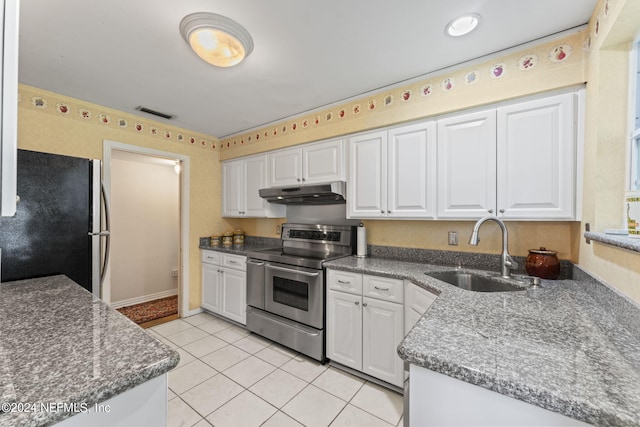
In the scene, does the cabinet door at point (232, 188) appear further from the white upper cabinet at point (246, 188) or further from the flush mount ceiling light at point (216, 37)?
the flush mount ceiling light at point (216, 37)

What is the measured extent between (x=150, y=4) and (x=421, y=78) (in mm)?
1824

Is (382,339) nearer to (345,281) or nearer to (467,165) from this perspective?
(345,281)

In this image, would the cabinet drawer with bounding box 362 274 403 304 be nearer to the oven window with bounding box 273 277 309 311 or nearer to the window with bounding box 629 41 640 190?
the oven window with bounding box 273 277 309 311

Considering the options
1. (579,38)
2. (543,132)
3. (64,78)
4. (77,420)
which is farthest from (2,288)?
(579,38)

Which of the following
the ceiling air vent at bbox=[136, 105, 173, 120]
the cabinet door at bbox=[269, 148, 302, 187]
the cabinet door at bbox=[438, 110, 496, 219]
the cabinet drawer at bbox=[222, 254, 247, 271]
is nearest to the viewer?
the cabinet door at bbox=[438, 110, 496, 219]

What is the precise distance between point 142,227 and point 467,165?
4283 mm

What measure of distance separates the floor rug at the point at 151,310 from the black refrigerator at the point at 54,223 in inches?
69.0

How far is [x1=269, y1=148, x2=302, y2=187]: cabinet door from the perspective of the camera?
2.81 m

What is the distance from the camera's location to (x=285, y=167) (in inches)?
115

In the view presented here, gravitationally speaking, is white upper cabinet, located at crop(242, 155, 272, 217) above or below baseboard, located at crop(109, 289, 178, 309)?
above

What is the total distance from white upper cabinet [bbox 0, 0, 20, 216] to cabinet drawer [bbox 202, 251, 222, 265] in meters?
2.88

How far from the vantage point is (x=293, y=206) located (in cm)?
322

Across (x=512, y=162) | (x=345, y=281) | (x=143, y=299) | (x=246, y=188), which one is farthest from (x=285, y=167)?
(x=143, y=299)

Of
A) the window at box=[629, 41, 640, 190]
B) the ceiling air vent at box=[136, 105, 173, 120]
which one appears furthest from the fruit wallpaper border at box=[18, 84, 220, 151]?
the window at box=[629, 41, 640, 190]
